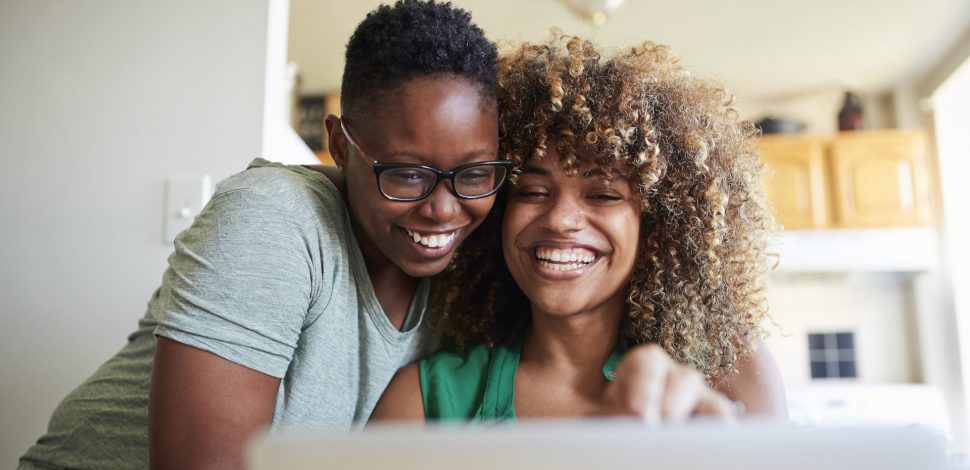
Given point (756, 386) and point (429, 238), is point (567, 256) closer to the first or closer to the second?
point (429, 238)

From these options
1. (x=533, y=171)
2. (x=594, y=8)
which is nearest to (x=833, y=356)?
(x=594, y=8)

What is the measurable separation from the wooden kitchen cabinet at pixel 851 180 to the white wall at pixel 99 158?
146 inches

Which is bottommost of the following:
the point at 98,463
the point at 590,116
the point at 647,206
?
the point at 98,463

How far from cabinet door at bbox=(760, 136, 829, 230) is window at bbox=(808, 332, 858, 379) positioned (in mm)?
870

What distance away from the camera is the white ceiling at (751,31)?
3639 mm

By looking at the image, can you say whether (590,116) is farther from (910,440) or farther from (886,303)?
(886,303)

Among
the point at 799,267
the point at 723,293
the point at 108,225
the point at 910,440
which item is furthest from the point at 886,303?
the point at 910,440

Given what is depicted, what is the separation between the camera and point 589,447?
0.36 m

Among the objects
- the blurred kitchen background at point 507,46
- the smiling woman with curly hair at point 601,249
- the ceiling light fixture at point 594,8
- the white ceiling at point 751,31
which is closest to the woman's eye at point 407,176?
the smiling woman with curly hair at point 601,249

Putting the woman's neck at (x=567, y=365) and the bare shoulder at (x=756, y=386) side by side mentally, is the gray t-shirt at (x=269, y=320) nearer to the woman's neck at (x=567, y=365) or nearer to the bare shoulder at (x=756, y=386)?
the woman's neck at (x=567, y=365)

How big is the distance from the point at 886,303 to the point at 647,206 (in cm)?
449

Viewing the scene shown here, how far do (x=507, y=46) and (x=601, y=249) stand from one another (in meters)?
0.47

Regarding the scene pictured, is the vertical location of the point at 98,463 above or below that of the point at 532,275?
below

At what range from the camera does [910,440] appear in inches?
15.0
